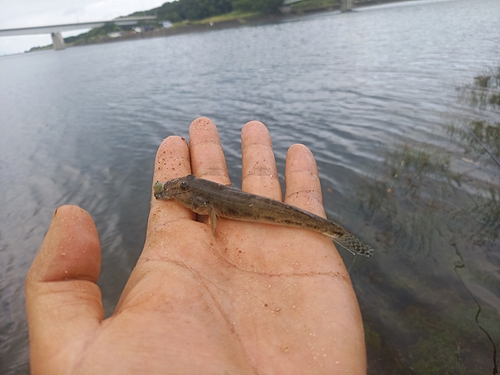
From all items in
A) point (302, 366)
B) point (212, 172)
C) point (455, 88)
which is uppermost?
point (212, 172)

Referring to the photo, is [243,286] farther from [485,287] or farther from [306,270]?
→ [485,287]

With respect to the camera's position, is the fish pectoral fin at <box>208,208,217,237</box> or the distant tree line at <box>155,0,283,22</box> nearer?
the fish pectoral fin at <box>208,208,217,237</box>

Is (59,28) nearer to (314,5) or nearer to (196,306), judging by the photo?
(314,5)

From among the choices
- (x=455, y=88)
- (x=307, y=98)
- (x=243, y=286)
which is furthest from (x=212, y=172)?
(x=455, y=88)

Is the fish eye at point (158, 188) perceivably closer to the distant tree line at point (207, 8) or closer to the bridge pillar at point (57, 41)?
the distant tree line at point (207, 8)

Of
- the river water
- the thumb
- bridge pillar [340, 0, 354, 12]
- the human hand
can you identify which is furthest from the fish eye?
bridge pillar [340, 0, 354, 12]

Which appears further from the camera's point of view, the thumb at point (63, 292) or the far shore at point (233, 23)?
the far shore at point (233, 23)

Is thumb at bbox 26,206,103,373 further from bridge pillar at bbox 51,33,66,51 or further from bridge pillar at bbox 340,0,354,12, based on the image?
bridge pillar at bbox 51,33,66,51

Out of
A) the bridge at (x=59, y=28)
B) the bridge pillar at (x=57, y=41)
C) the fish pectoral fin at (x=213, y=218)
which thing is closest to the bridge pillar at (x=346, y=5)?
the bridge at (x=59, y=28)
